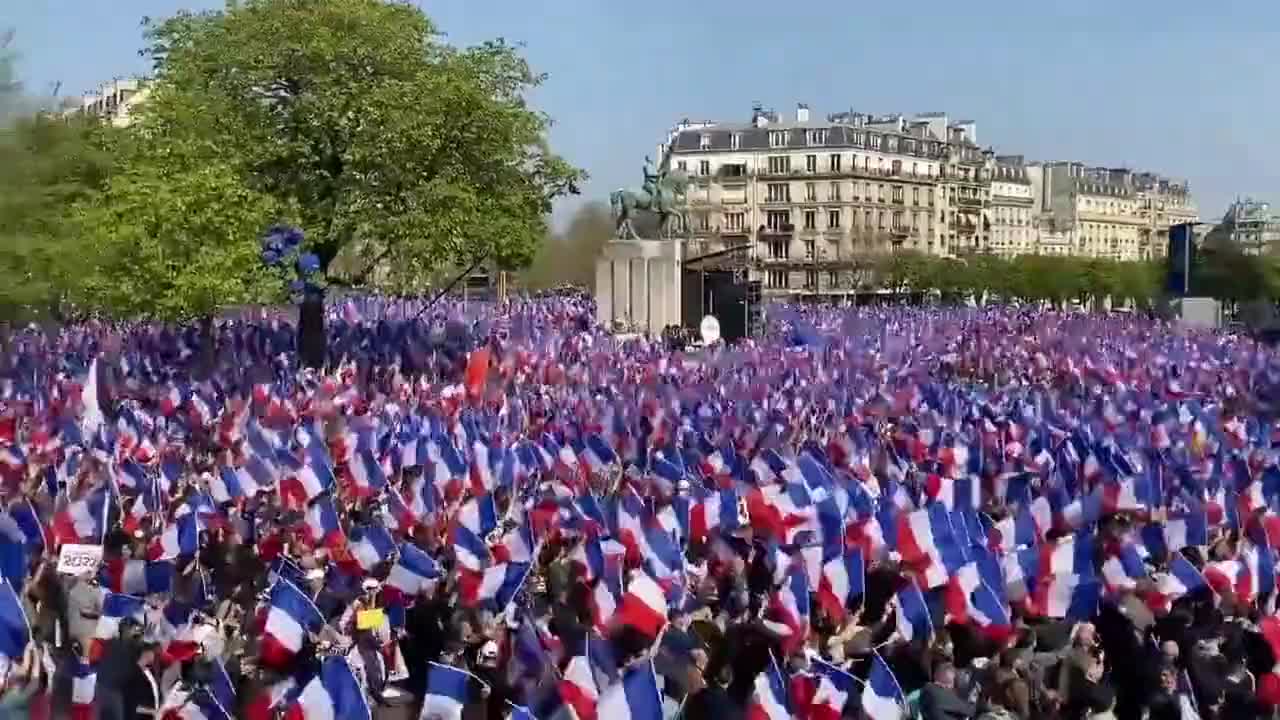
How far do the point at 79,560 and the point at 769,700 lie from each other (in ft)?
21.1

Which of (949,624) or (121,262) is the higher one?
(121,262)

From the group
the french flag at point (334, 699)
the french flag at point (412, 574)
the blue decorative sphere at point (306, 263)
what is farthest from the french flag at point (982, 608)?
the blue decorative sphere at point (306, 263)

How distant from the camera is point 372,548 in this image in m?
13.6

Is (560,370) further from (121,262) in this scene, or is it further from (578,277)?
(578,277)

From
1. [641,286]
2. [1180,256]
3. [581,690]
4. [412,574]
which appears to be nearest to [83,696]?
[412,574]

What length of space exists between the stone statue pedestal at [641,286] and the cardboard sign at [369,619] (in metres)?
33.7

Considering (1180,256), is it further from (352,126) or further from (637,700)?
(637,700)

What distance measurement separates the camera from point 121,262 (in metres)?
36.5

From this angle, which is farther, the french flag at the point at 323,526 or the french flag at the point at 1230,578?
the french flag at the point at 323,526

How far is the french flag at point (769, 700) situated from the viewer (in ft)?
29.6

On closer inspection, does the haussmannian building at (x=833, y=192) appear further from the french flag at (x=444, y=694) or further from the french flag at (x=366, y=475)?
the french flag at (x=444, y=694)

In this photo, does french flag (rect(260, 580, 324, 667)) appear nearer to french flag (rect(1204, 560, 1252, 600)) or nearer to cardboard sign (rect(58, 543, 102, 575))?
cardboard sign (rect(58, 543, 102, 575))

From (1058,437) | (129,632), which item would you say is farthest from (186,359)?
(129,632)

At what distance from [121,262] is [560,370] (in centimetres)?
1169
